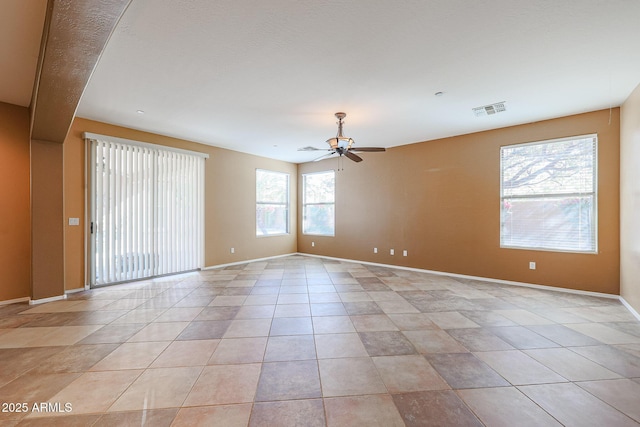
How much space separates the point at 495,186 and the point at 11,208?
7830 mm

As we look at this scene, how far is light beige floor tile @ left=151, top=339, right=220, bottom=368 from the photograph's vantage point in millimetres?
2209

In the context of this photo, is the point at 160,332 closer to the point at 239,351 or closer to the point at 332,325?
the point at 239,351

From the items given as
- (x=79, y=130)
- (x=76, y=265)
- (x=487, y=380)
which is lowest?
(x=487, y=380)

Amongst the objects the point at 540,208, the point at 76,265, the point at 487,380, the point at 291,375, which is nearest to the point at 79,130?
the point at 76,265

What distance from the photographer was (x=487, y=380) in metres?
1.98

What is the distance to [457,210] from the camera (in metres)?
5.23

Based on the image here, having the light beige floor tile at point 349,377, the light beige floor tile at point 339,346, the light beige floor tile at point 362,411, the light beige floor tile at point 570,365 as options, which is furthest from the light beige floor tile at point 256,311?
the light beige floor tile at point 570,365

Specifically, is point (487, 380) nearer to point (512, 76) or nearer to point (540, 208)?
point (512, 76)

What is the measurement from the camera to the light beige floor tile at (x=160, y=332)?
2.65 metres

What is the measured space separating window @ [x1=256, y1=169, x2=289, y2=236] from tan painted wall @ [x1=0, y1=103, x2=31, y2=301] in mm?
4181

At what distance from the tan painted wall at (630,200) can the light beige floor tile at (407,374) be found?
3163 mm

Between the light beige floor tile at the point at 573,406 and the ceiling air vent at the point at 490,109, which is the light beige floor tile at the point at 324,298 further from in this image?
the ceiling air vent at the point at 490,109

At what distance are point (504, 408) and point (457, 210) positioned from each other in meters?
4.10

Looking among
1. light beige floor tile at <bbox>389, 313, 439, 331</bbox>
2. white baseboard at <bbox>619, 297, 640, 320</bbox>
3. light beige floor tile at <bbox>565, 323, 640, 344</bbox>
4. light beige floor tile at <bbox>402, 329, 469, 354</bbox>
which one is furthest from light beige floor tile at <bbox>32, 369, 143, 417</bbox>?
white baseboard at <bbox>619, 297, 640, 320</bbox>
